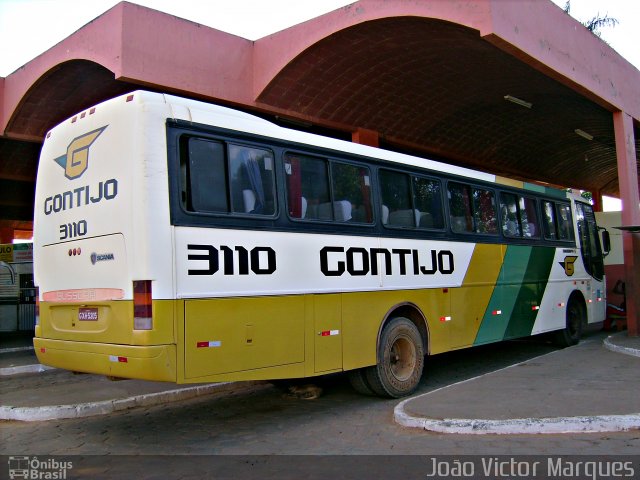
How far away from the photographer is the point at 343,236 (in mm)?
6668

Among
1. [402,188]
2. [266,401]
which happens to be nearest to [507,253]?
[402,188]

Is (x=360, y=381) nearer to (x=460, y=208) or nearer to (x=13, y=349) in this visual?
(x=460, y=208)

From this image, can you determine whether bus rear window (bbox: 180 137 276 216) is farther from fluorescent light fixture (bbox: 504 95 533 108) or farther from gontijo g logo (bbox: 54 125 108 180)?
fluorescent light fixture (bbox: 504 95 533 108)

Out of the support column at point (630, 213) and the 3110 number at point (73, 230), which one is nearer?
the 3110 number at point (73, 230)

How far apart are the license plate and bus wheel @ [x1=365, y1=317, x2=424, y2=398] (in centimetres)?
336

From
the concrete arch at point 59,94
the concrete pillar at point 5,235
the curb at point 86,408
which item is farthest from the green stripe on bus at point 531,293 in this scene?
the concrete pillar at point 5,235

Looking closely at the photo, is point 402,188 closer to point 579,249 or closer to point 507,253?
point 507,253

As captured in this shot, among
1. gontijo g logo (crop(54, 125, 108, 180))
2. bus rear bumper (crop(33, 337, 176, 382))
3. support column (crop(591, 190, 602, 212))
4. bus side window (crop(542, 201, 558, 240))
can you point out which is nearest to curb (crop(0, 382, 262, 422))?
bus rear bumper (crop(33, 337, 176, 382))

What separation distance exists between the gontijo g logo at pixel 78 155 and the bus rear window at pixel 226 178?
105 centimetres

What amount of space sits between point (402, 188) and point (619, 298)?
10785 millimetres

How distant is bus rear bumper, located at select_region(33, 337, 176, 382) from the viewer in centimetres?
488

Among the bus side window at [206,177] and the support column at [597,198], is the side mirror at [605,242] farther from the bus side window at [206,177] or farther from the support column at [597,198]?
the support column at [597,198]

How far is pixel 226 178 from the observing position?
5.57 m

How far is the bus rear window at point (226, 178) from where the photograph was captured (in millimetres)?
5320
